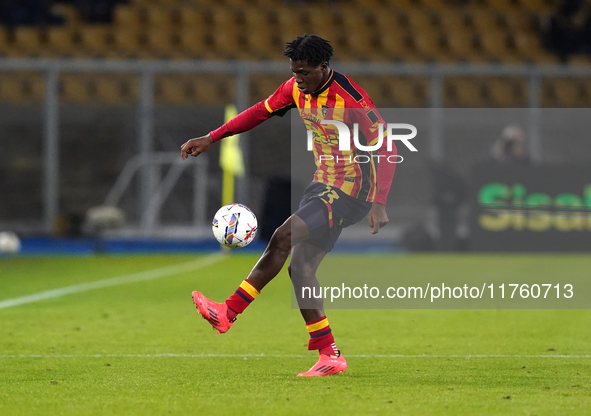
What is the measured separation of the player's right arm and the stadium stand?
492 inches

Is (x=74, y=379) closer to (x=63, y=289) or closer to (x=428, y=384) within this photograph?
(x=428, y=384)

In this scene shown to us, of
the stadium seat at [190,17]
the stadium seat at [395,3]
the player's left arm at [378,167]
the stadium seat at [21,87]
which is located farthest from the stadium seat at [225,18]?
the player's left arm at [378,167]

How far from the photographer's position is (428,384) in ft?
15.8

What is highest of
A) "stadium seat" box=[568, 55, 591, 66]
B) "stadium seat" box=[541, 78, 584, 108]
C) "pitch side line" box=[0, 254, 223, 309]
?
"stadium seat" box=[568, 55, 591, 66]

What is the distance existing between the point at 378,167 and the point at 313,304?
83cm

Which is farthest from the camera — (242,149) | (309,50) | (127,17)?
(127,17)

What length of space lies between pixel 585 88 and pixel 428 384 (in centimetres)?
1296

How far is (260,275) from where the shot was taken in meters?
5.21

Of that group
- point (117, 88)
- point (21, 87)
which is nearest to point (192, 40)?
point (117, 88)

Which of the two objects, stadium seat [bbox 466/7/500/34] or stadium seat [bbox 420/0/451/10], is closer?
stadium seat [bbox 466/7/500/34]

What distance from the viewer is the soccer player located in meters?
5.11

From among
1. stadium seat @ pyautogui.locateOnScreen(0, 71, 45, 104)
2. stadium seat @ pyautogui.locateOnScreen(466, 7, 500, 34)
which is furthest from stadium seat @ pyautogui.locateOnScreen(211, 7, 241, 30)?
stadium seat @ pyautogui.locateOnScreen(466, 7, 500, 34)

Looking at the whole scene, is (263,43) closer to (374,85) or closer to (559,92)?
(374,85)

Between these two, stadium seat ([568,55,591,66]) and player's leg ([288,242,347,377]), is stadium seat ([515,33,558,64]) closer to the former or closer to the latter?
stadium seat ([568,55,591,66])
